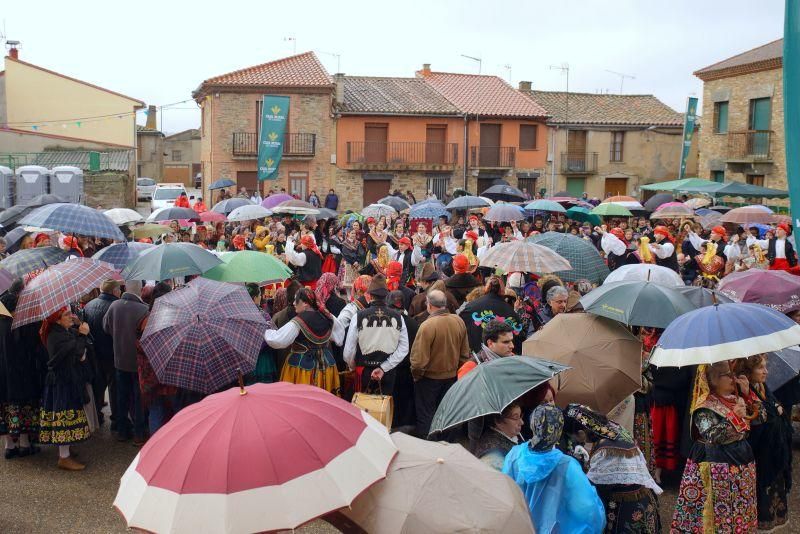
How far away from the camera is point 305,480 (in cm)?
306

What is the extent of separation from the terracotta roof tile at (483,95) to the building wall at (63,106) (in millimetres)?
14707

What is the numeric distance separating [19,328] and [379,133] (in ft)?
96.6

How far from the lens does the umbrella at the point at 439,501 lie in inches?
121

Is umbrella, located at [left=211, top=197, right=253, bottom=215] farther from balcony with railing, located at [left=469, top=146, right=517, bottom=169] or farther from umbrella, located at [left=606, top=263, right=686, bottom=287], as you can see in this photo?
balcony with railing, located at [left=469, top=146, right=517, bottom=169]

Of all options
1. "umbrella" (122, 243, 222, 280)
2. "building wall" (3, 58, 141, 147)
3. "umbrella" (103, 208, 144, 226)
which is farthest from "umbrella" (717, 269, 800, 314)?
"building wall" (3, 58, 141, 147)

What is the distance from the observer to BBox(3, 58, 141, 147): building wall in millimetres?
33688

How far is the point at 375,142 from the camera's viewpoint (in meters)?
35.0

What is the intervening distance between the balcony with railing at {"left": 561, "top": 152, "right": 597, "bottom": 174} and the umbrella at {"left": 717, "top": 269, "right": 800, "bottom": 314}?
3075cm

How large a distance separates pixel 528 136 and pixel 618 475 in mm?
34221

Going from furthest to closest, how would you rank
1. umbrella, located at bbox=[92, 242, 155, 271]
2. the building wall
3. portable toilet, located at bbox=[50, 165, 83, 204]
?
1. the building wall
2. portable toilet, located at bbox=[50, 165, 83, 204]
3. umbrella, located at bbox=[92, 242, 155, 271]

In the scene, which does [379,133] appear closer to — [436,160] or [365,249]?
[436,160]

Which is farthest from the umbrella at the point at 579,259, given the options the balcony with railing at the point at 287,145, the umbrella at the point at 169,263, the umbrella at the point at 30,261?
the balcony with railing at the point at 287,145

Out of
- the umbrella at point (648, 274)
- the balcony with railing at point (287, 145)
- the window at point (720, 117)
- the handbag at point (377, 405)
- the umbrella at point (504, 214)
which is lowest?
the handbag at point (377, 405)

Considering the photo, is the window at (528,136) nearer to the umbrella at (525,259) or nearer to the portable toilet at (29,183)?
the portable toilet at (29,183)
